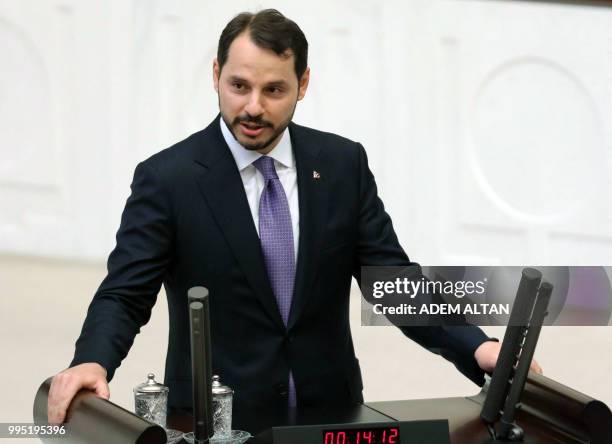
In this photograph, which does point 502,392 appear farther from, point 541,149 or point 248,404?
point 541,149

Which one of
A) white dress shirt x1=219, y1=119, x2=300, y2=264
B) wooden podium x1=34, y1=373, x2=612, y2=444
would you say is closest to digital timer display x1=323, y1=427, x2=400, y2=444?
wooden podium x1=34, y1=373, x2=612, y2=444

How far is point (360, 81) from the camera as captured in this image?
7984 mm

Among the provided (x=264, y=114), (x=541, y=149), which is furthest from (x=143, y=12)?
(x=264, y=114)

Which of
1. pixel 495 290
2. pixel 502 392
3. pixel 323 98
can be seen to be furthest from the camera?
pixel 323 98

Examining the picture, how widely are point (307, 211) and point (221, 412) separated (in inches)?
25.8

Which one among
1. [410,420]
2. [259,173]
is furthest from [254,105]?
[410,420]

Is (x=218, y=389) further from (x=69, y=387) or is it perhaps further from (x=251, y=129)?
(x=251, y=129)

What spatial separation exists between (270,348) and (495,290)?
517 mm

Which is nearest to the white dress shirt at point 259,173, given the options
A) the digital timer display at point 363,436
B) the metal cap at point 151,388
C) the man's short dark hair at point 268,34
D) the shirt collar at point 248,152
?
the shirt collar at point 248,152

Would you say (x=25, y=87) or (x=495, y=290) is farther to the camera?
(x=25, y=87)

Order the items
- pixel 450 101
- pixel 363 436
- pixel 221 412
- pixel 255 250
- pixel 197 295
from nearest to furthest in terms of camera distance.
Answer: pixel 197 295, pixel 363 436, pixel 221 412, pixel 255 250, pixel 450 101

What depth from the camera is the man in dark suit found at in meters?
2.67

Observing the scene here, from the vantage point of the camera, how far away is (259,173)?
283 cm

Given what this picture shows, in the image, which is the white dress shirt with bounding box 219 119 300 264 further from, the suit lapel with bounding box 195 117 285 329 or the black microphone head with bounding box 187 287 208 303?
the black microphone head with bounding box 187 287 208 303
